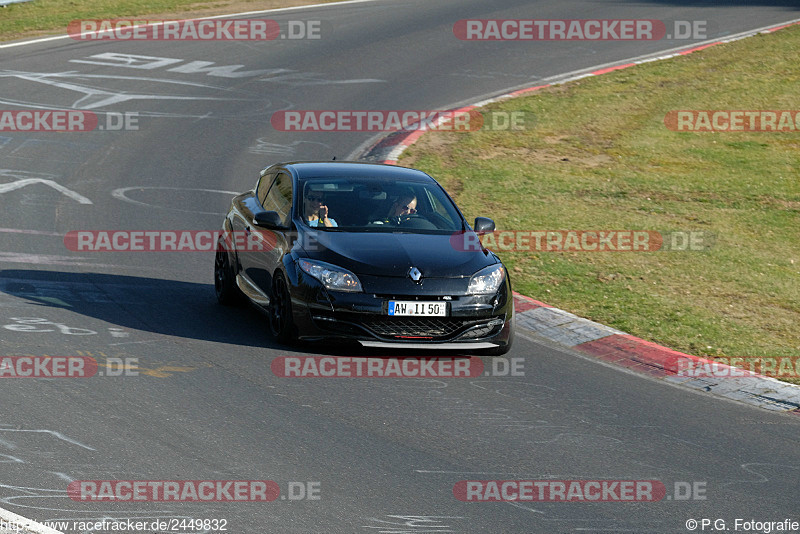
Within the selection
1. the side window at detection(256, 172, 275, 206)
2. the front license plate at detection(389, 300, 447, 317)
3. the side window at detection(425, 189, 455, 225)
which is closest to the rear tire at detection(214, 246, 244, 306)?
the side window at detection(256, 172, 275, 206)

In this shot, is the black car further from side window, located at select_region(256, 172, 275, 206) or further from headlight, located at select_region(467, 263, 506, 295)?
side window, located at select_region(256, 172, 275, 206)

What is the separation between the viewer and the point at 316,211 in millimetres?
11047

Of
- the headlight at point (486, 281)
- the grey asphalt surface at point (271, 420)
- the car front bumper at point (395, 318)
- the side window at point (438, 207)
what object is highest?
the side window at point (438, 207)

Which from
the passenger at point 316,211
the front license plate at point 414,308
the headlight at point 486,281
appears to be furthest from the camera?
the passenger at point 316,211

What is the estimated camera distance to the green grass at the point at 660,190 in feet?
40.6

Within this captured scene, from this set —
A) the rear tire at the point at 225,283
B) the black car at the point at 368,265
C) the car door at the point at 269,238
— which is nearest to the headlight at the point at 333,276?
the black car at the point at 368,265

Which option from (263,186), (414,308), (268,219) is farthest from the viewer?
(263,186)

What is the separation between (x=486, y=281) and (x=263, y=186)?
3.31 meters

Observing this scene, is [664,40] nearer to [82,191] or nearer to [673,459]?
[82,191]

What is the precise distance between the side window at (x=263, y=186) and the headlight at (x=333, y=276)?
2209 mm

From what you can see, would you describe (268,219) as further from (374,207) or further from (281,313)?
(374,207)

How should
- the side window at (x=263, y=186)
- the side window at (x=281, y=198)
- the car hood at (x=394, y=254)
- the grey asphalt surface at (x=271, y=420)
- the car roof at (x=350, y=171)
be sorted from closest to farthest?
the grey asphalt surface at (x=271, y=420)
the car hood at (x=394, y=254)
the side window at (x=281, y=198)
the car roof at (x=350, y=171)
the side window at (x=263, y=186)

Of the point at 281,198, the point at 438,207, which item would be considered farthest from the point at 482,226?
the point at 281,198

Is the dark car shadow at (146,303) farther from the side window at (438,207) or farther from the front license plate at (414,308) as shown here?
the side window at (438,207)
